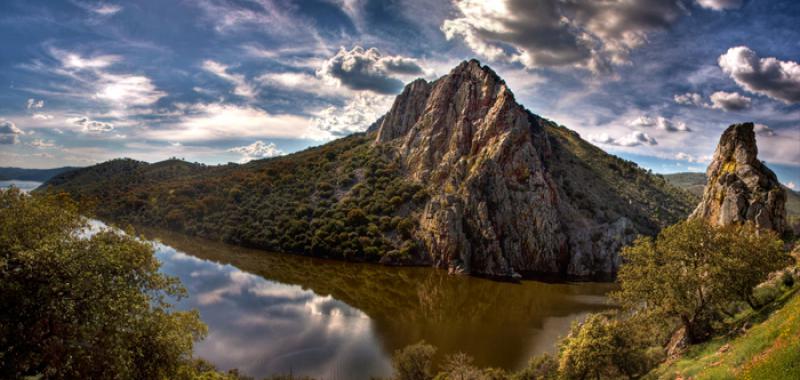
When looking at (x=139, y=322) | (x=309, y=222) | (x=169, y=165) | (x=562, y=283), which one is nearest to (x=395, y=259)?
(x=309, y=222)

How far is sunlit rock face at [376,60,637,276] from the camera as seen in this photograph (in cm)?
6938

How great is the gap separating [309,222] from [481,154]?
3833cm

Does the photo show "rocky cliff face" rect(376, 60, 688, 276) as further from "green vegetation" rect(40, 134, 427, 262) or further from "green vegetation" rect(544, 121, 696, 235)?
"green vegetation" rect(40, 134, 427, 262)

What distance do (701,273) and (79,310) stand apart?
2832 cm

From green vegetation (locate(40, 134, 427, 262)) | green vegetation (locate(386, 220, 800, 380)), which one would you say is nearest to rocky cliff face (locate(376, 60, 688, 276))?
green vegetation (locate(40, 134, 427, 262))

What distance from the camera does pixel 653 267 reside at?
22688mm

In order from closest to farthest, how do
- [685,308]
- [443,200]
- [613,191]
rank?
[685,308], [443,200], [613,191]

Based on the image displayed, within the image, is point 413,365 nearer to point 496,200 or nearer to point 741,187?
point 741,187

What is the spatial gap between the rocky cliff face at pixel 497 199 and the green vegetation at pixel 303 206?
6.21m

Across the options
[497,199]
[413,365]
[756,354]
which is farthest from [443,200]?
[756,354]

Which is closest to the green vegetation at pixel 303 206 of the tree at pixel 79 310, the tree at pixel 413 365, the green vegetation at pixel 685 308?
the tree at pixel 413 365

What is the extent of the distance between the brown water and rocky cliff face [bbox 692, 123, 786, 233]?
59.3 feet

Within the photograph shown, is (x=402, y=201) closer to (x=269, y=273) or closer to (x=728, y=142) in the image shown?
(x=269, y=273)

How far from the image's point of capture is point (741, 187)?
39.0 metres
